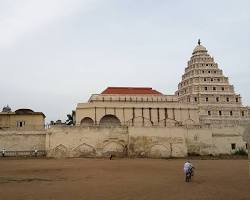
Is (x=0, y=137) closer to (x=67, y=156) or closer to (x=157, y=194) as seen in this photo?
(x=67, y=156)

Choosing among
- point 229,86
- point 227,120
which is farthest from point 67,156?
point 229,86

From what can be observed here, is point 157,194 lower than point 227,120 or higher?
lower

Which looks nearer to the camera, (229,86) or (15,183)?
(15,183)

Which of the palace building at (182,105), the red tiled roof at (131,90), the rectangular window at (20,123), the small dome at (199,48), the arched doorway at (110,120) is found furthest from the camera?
Result: the small dome at (199,48)

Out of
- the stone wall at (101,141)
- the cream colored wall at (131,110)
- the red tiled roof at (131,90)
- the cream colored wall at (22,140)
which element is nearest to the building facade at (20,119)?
the cream colored wall at (22,140)

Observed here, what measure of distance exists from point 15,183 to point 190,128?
2698 centimetres

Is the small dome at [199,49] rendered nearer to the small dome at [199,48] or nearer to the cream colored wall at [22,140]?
the small dome at [199,48]

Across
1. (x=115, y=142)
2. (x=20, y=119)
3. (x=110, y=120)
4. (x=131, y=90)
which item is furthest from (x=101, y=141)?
(x=131, y=90)

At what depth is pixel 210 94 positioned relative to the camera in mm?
49469

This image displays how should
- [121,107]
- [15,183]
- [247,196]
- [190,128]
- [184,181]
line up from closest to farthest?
[247,196] → [15,183] → [184,181] → [190,128] → [121,107]

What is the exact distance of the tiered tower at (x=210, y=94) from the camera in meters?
48.4

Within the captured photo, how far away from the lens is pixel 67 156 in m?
38.1

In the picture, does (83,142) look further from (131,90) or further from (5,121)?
(131,90)

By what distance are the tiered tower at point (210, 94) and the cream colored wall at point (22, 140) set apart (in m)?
21.6
